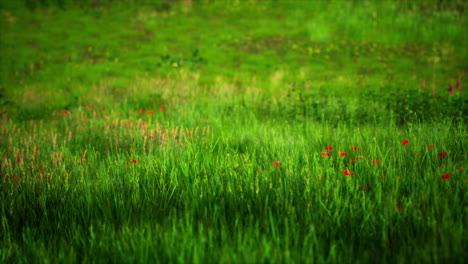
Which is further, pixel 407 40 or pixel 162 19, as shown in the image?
pixel 162 19

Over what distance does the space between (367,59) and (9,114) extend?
11.8 meters

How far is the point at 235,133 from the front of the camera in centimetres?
482

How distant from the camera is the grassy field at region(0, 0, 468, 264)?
6.72ft

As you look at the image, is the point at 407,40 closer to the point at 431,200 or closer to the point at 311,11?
the point at 311,11

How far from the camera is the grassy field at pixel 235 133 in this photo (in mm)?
2049

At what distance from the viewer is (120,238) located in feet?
6.86

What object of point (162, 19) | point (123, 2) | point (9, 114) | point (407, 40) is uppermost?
point (123, 2)

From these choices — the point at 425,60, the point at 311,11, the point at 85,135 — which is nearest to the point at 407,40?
the point at 425,60

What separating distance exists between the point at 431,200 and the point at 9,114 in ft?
27.6

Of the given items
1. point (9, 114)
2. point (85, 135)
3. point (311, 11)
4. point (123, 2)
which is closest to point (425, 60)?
point (311, 11)

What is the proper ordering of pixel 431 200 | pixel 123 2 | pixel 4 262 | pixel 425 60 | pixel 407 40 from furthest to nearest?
pixel 123 2, pixel 407 40, pixel 425 60, pixel 431 200, pixel 4 262

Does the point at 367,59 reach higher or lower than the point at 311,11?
lower

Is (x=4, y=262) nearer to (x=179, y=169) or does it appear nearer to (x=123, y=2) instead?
(x=179, y=169)

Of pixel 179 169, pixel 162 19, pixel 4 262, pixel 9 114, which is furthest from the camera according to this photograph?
pixel 162 19
